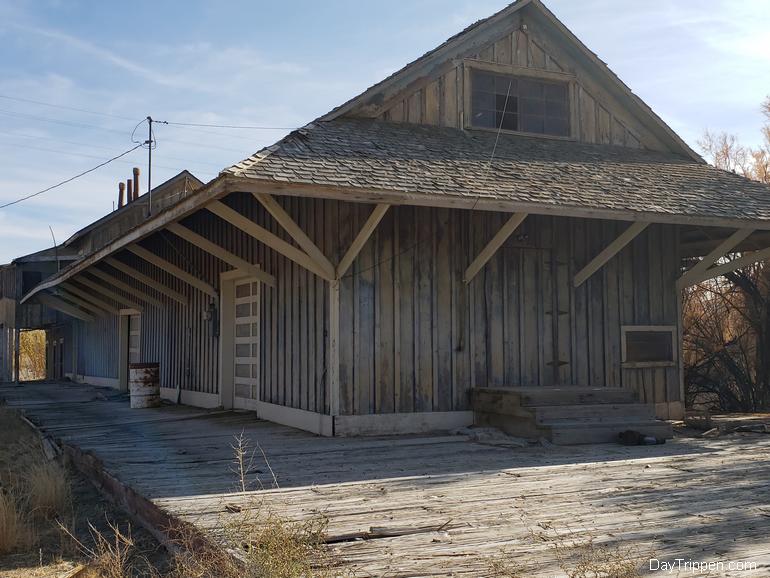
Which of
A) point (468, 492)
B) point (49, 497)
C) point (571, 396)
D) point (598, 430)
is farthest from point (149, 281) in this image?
point (468, 492)

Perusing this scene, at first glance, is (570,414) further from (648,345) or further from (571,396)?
(648,345)

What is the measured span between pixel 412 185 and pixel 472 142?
2833 millimetres

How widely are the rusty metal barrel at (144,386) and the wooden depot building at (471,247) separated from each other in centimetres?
117

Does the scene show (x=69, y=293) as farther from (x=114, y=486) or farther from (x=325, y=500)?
(x=325, y=500)

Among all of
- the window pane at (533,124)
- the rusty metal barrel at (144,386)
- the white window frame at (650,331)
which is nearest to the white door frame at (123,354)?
the rusty metal barrel at (144,386)

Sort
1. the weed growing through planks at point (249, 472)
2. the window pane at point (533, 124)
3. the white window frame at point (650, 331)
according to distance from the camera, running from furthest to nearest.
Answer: the window pane at point (533, 124), the white window frame at point (650, 331), the weed growing through planks at point (249, 472)

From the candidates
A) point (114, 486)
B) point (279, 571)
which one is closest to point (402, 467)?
point (114, 486)

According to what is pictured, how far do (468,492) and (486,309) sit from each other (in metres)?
4.79

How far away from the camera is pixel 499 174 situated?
33.2 feet

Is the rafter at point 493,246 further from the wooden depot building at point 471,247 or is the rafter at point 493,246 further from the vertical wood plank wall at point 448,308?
the vertical wood plank wall at point 448,308

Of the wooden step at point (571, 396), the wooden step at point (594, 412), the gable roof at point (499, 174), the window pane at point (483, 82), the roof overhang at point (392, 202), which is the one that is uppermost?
the window pane at point (483, 82)

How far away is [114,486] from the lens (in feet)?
22.6

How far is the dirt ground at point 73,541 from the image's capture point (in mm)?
5283

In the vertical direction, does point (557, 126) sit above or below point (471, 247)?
above
